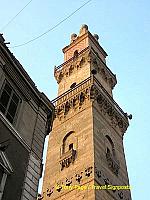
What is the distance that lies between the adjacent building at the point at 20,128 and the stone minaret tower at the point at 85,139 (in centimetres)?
669

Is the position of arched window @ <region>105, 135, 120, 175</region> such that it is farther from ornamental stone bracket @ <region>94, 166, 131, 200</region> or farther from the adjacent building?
the adjacent building

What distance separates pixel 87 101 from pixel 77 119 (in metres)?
1.62

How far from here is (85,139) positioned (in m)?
24.2

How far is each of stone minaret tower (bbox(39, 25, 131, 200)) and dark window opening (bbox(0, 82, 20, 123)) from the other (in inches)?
312

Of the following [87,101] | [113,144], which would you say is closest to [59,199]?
[113,144]

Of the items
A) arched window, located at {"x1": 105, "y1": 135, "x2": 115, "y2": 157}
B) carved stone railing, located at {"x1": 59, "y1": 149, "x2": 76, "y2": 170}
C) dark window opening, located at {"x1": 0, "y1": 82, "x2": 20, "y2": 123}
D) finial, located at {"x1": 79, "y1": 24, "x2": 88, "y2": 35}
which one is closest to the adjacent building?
dark window opening, located at {"x1": 0, "y1": 82, "x2": 20, "y2": 123}

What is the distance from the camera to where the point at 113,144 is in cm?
2655

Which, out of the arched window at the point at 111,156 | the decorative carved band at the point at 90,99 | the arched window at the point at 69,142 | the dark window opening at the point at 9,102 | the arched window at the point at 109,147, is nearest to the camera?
the dark window opening at the point at 9,102

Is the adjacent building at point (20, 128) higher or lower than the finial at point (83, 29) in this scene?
lower

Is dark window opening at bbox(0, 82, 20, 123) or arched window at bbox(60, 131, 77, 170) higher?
arched window at bbox(60, 131, 77, 170)

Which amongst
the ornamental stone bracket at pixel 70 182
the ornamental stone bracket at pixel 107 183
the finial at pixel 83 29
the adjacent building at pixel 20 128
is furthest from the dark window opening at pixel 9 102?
the finial at pixel 83 29

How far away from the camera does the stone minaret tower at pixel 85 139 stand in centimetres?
2177

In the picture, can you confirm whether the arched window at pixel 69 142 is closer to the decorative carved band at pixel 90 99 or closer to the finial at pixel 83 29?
the decorative carved band at pixel 90 99

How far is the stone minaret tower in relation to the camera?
71.4 ft
